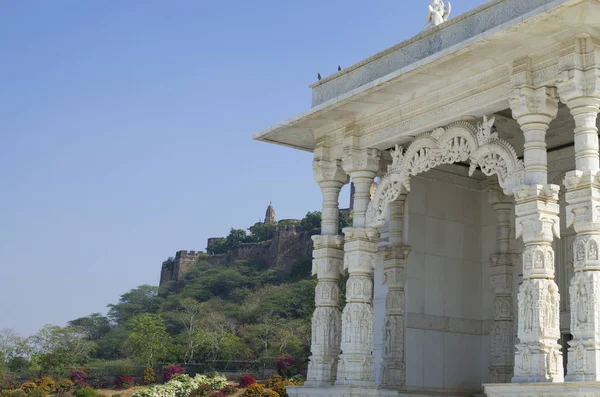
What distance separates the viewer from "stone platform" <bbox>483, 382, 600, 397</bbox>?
7.53 m

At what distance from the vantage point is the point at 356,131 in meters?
11.4

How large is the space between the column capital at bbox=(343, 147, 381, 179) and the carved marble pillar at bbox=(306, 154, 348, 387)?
1.82 feet

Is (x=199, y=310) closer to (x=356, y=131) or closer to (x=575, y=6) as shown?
(x=356, y=131)

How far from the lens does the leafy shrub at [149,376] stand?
110ft

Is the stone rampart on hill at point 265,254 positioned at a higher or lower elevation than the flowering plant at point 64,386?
higher

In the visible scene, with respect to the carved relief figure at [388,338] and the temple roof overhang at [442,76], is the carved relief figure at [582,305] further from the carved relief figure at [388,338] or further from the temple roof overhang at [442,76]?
the carved relief figure at [388,338]

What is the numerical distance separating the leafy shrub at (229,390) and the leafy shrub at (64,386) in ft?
22.0

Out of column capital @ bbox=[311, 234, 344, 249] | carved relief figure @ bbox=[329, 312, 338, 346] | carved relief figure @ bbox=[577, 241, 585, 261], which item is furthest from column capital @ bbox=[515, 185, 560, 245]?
carved relief figure @ bbox=[329, 312, 338, 346]

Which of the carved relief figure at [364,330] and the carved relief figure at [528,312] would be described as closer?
the carved relief figure at [528,312]

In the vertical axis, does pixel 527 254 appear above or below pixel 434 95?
below

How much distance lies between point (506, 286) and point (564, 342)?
124cm

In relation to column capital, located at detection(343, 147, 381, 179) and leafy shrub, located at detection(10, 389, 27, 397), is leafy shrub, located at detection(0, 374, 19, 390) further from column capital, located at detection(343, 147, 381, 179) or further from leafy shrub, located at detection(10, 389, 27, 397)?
column capital, located at detection(343, 147, 381, 179)

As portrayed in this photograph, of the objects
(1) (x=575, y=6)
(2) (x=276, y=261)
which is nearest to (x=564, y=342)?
(1) (x=575, y=6)

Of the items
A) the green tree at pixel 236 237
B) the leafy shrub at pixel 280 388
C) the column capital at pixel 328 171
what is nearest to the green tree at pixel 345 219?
the green tree at pixel 236 237
